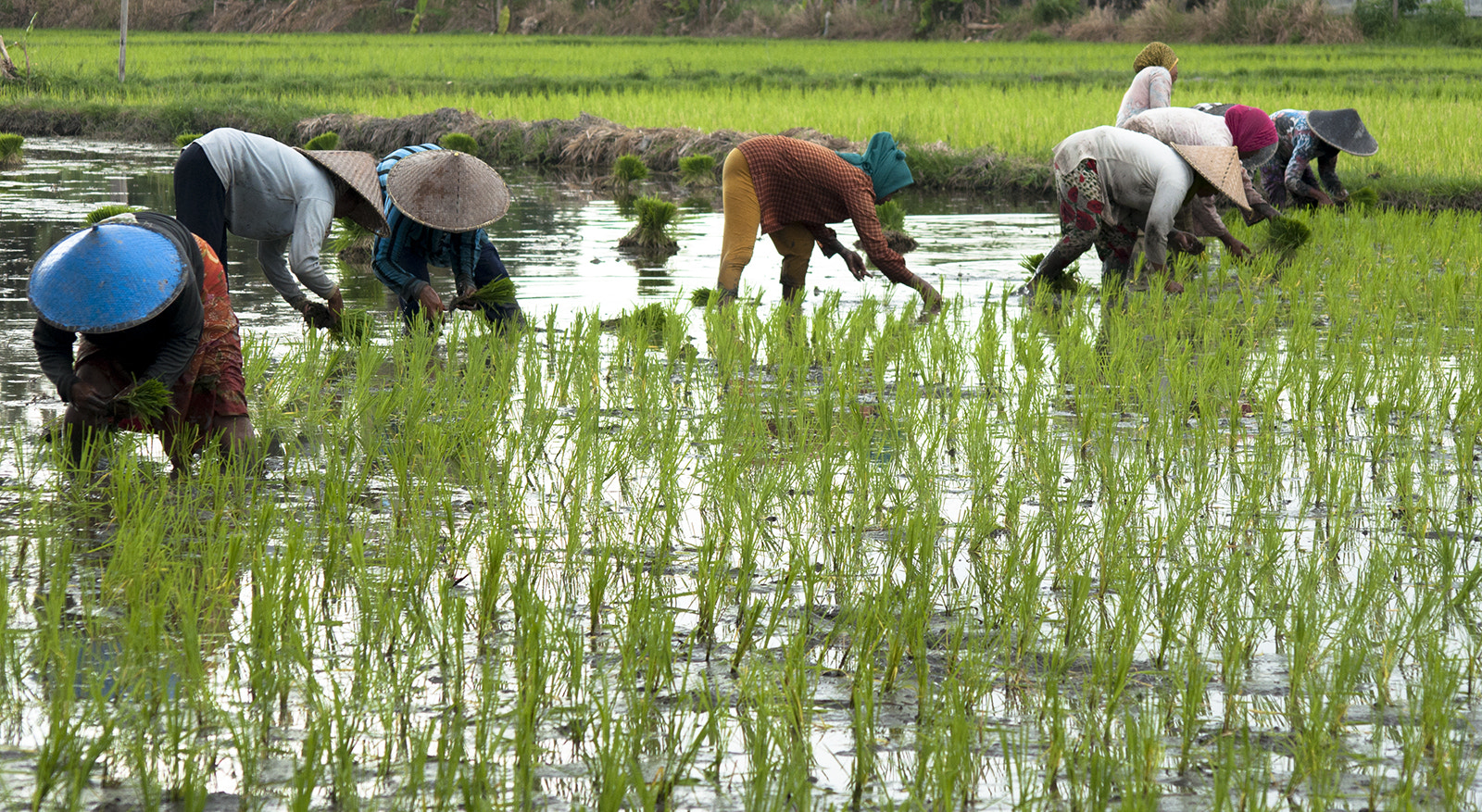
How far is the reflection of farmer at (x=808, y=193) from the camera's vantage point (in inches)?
212

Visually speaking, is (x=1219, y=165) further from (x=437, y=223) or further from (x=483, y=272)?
(x=437, y=223)

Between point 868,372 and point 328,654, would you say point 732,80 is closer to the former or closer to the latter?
point 868,372

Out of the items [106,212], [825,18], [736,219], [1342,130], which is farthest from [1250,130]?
[825,18]

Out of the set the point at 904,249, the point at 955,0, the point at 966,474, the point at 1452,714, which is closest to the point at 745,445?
the point at 966,474

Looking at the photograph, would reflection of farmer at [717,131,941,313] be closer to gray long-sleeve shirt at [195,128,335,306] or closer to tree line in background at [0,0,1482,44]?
gray long-sleeve shirt at [195,128,335,306]

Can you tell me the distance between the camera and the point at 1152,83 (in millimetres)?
7043

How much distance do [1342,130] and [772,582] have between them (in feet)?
20.7

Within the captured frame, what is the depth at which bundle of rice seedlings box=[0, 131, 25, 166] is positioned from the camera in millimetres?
12164

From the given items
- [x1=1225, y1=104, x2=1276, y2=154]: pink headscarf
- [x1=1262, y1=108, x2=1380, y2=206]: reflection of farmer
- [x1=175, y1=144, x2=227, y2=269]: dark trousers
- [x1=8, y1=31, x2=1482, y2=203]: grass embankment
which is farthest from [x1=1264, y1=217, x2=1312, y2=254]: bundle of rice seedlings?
[x1=175, y1=144, x2=227, y2=269]: dark trousers

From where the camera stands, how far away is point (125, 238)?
2881 mm

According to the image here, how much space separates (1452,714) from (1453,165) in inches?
358

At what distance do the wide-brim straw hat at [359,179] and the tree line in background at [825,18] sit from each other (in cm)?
2558

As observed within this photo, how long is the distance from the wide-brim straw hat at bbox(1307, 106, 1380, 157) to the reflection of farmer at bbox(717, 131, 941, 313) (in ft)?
11.2

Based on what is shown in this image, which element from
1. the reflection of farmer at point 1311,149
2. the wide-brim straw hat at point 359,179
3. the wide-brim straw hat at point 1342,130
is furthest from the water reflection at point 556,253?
the wide-brim straw hat at point 1342,130
